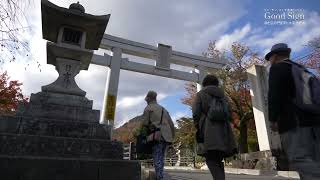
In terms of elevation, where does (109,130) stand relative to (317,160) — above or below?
above

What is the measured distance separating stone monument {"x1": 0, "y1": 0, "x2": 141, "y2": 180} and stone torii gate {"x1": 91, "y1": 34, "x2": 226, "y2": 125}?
29.3ft

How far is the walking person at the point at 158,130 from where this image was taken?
16.2 feet

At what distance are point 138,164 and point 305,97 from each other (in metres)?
3.23

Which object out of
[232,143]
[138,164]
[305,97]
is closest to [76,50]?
[138,164]

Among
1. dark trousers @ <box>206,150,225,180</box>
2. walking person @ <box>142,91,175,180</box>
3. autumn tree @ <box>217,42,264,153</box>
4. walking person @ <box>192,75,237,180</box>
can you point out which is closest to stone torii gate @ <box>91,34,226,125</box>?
autumn tree @ <box>217,42,264,153</box>

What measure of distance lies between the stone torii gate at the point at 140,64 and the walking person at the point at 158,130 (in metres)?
11.0

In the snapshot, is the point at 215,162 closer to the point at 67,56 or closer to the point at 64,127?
the point at 64,127

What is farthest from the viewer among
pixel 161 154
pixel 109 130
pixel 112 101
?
pixel 112 101

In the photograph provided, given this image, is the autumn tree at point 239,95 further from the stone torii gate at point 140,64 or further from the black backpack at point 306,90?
the black backpack at point 306,90

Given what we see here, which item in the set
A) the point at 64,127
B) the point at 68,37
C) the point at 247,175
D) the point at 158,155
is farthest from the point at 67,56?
the point at 247,175

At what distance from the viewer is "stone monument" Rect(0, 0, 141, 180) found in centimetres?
458

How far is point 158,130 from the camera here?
16.3 feet

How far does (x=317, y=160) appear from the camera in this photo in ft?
7.83

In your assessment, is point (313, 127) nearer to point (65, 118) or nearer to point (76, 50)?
point (65, 118)
